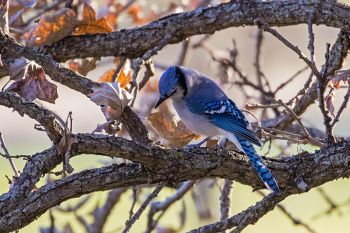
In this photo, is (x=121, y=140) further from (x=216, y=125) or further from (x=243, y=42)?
(x=243, y=42)

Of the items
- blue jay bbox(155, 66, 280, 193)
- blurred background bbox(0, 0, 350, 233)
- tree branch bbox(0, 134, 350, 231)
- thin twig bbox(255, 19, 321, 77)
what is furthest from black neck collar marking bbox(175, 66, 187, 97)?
blurred background bbox(0, 0, 350, 233)

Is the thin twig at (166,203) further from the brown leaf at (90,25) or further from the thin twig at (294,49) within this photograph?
the thin twig at (294,49)

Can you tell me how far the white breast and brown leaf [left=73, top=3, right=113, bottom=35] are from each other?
0.48 metres

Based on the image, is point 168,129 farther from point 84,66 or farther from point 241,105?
point 241,105

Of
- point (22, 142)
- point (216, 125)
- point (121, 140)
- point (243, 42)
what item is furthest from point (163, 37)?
point (22, 142)

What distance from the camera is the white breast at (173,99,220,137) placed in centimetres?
321

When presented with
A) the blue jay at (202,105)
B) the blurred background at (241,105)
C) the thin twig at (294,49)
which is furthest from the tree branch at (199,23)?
the blurred background at (241,105)

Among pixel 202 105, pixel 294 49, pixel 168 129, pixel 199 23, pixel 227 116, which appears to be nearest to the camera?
pixel 294 49

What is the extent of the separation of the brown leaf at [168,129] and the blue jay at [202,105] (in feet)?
0.83

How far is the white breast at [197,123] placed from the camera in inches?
126

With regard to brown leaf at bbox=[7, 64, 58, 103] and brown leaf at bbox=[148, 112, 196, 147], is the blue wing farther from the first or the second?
brown leaf at bbox=[7, 64, 58, 103]

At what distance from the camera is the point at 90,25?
10.1ft

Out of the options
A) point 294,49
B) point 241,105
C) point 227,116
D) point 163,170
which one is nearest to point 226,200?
point 227,116

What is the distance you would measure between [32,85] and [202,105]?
Answer: 1153mm
